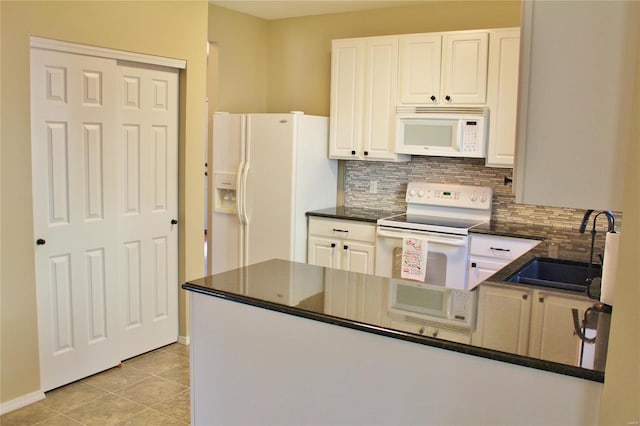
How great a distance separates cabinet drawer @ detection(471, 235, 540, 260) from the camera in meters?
3.95

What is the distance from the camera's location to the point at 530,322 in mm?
1831

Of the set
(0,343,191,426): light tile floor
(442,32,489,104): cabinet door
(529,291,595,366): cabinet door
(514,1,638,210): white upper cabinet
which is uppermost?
(442,32,489,104): cabinet door

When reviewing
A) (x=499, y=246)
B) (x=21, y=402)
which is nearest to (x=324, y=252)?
(x=499, y=246)

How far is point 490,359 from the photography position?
1.61 metres

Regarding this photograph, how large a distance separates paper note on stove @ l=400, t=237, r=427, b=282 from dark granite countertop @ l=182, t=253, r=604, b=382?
5.76 ft

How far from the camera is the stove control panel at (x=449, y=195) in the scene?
4.52m

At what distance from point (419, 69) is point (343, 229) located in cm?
136

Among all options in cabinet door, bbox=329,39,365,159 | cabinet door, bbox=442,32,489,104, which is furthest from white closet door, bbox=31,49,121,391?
cabinet door, bbox=442,32,489,104

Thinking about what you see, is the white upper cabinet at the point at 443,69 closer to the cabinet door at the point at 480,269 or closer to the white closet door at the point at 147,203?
the cabinet door at the point at 480,269

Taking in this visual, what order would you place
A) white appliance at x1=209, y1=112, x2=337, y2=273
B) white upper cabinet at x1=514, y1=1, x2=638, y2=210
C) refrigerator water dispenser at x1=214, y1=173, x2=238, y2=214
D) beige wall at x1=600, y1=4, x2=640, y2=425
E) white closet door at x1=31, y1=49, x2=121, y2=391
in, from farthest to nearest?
refrigerator water dispenser at x1=214, y1=173, x2=238, y2=214 → white appliance at x1=209, y1=112, x2=337, y2=273 → white closet door at x1=31, y1=49, x2=121, y2=391 → white upper cabinet at x1=514, y1=1, x2=638, y2=210 → beige wall at x1=600, y1=4, x2=640, y2=425

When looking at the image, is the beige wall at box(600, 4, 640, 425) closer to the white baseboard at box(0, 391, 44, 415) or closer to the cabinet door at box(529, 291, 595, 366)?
the cabinet door at box(529, 291, 595, 366)

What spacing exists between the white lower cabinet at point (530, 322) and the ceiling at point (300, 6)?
10.4 feet

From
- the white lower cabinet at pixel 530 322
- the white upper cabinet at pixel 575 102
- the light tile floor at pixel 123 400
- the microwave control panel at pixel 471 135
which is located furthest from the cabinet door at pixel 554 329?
→ the microwave control panel at pixel 471 135

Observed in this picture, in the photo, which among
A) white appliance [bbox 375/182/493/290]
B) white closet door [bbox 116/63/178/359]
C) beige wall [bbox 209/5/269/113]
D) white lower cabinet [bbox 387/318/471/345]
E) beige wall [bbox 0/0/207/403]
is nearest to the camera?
white lower cabinet [bbox 387/318/471/345]
